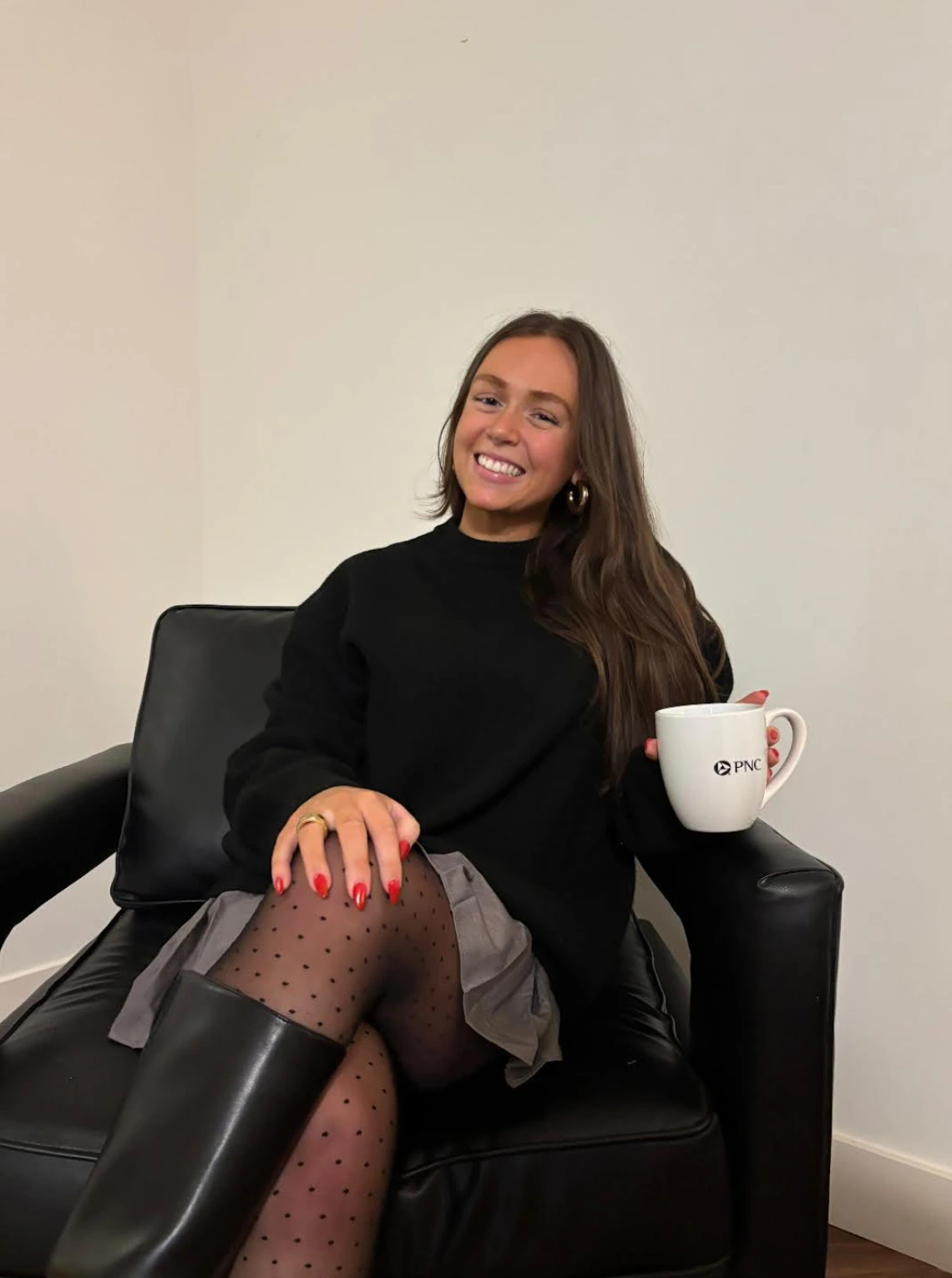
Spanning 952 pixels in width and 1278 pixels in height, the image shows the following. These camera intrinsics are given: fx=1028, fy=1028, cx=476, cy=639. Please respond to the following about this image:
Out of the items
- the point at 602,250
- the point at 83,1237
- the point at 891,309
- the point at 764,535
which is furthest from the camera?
the point at 602,250

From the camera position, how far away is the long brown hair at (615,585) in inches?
46.2

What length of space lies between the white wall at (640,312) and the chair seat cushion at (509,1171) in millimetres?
626

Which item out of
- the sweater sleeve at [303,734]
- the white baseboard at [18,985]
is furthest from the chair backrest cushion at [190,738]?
the white baseboard at [18,985]

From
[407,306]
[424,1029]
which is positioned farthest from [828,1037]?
[407,306]

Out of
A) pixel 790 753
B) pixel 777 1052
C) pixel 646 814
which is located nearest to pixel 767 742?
pixel 790 753

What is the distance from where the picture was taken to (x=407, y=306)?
5.95 ft

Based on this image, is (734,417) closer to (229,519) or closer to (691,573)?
(691,573)

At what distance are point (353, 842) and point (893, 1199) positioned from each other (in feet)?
3.46

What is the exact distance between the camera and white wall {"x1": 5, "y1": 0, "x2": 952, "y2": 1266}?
1367 millimetres

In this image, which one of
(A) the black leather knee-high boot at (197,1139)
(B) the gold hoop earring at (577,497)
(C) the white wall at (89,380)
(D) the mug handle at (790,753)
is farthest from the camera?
(C) the white wall at (89,380)

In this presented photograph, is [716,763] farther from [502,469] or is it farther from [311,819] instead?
[502,469]

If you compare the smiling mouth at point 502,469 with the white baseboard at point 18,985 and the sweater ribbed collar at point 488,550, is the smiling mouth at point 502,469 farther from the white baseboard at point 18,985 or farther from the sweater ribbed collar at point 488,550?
the white baseboard at point 18,985

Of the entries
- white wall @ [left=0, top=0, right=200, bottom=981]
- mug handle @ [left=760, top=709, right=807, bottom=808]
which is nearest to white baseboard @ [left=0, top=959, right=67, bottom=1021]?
white wall @ [left=0, top=0, right=200, bottom=981]

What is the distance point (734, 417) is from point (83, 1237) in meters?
1.26
